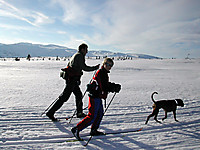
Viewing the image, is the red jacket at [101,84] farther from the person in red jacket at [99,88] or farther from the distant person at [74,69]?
the distant person at [74,69]

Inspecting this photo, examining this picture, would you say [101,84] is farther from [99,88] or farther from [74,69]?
[74,69]

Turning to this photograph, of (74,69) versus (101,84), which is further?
(74,69)

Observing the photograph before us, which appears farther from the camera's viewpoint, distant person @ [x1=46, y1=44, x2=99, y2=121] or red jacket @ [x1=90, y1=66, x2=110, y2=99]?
distant person @ [x1=46, y1=44, x2=99, y2=121]

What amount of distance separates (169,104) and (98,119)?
1.73m

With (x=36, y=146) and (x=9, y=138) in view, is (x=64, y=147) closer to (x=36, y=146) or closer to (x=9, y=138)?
(x=36, y=146)

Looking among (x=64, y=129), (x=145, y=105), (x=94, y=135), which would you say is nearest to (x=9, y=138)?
(x=64, y=129)

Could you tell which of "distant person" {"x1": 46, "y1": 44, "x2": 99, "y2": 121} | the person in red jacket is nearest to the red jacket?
the person in red jacket

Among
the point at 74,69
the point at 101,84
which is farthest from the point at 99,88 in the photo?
the point at 74,69

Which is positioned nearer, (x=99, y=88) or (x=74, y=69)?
(x=99, y=88)

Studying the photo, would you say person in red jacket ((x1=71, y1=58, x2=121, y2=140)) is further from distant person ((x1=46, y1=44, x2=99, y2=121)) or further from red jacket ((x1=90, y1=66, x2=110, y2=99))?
distant person ((x1=46, y1=44, x2=99, y2=121))

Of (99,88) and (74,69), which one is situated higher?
(74,69)

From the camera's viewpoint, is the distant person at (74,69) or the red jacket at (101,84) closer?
the red jacket at (101,84)

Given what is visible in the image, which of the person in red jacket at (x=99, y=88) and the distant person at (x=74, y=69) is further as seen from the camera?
the distant person at (x=74, y=69)

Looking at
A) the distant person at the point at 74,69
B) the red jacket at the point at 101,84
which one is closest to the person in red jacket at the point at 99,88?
the red jacket at the point at 101,84
